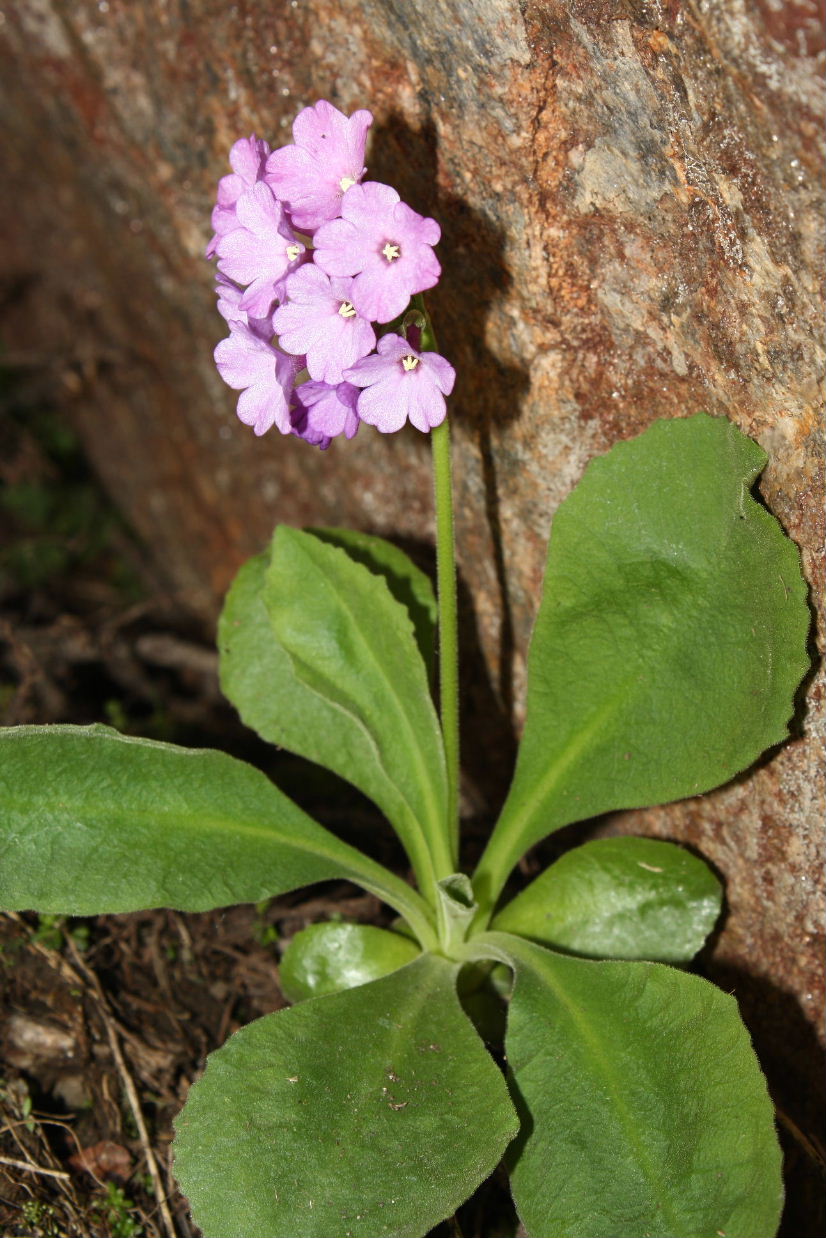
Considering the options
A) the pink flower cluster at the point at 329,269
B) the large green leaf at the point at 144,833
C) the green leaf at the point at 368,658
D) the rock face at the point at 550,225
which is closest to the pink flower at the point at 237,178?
the pink flower cluster at the point at 329,269

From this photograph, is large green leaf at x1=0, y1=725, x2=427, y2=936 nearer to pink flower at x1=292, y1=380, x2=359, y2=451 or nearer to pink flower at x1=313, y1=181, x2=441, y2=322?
pink flower at x1=292, y1=380, x2=359, y2=451

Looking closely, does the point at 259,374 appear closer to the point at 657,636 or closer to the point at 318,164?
the point at 318,164

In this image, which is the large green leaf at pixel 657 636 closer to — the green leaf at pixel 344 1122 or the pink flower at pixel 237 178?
the green leaf at pixel 344 1122

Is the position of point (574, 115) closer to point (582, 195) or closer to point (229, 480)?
point (582, 195)

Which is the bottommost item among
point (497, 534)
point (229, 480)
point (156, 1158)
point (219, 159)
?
point (156, 1158)

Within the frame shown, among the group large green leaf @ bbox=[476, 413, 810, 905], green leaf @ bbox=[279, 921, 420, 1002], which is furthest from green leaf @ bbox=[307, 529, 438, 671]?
green leaf @ bbox=[279, 921, 420, 1002]

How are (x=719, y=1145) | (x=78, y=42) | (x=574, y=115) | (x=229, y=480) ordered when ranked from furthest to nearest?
(x=229, y=480)
(x=78, y=42)
(x=574, y=115)
(x=719, y=1145)

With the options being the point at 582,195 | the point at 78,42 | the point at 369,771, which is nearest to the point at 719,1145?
the point at 369,771
